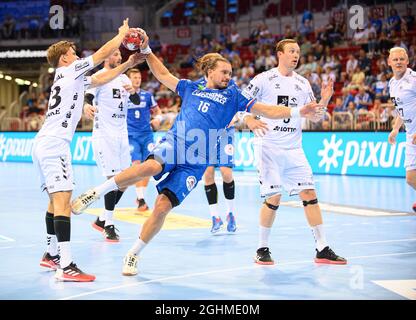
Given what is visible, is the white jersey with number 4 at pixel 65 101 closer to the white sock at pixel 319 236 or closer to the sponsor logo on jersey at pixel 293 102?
the sponsor logo on jersey at pixel 293 102

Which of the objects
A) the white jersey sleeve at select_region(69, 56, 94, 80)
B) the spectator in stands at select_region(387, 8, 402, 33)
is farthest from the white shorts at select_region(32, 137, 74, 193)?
the spectator in stands at select_region(387, 8, 402, 33)

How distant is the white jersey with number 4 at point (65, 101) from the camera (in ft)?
24.0

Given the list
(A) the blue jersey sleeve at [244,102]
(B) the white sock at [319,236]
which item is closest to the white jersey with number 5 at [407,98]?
(B) the white sock at [319,236]

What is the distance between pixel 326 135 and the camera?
20.4 metres

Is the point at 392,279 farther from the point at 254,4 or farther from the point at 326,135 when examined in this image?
the point at 254,4

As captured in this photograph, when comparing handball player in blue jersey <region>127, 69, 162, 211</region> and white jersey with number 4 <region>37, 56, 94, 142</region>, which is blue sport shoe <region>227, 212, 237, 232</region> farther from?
white jersey with number 4 <region>37, 56, 94, 142</region>

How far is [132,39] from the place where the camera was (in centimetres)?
761

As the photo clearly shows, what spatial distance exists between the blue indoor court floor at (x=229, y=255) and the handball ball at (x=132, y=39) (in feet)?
7.69

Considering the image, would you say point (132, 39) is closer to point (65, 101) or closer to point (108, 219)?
point (65, 101)

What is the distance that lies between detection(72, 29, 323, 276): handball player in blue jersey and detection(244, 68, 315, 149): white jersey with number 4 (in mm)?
649

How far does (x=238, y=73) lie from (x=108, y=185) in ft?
69.8

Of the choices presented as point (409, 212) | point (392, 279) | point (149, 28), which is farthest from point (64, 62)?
point (149, 28)

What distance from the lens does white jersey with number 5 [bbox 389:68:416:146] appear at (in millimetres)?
10633

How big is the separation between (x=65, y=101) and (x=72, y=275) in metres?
1.73
